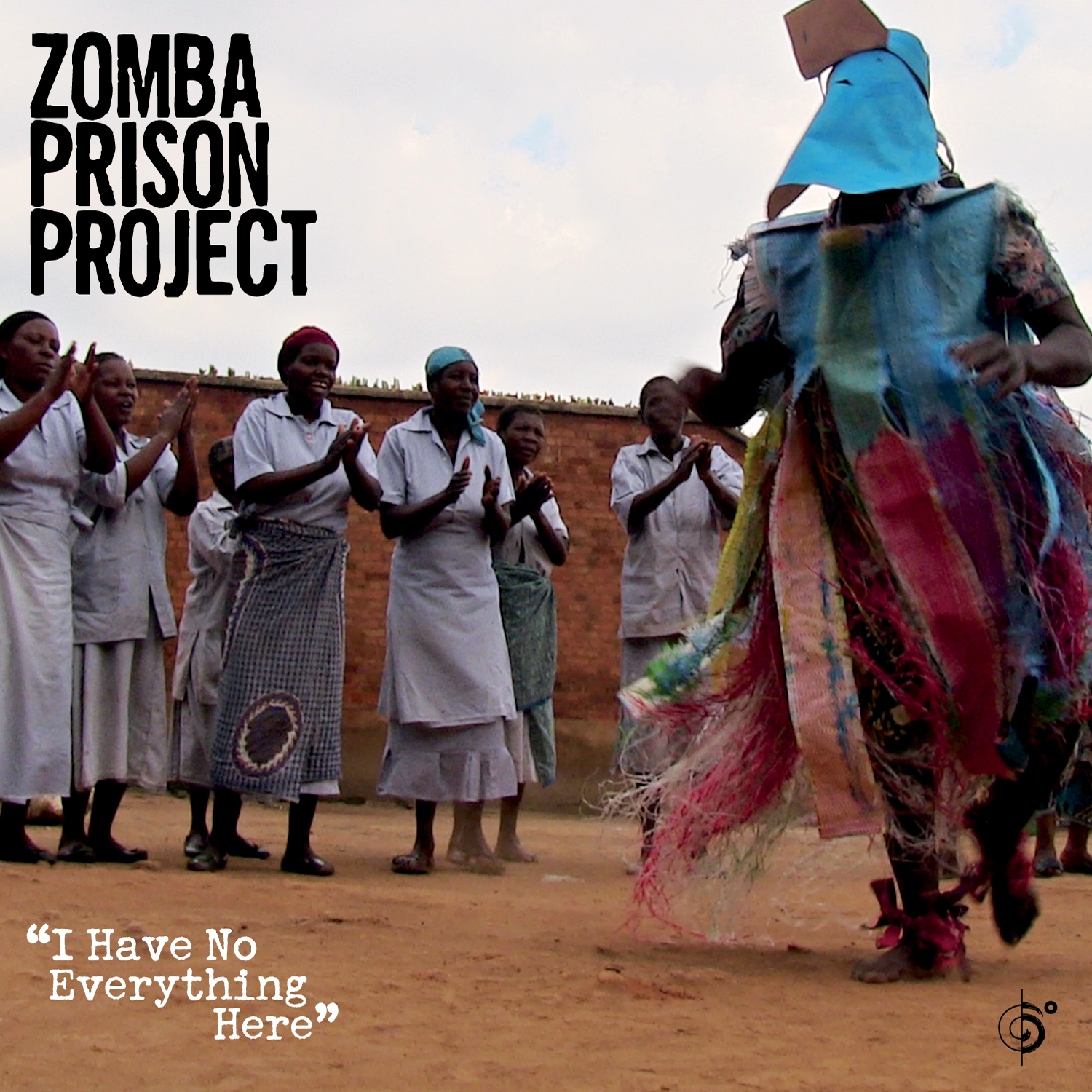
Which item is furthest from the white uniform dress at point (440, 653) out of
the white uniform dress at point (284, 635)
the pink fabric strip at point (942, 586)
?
the pink fabric strip at point (942, 586)

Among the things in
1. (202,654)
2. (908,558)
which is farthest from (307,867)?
(908,558)

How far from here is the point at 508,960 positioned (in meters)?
4.05

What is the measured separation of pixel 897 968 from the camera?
Result: 159 inches

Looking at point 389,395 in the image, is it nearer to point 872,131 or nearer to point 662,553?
point 662,553

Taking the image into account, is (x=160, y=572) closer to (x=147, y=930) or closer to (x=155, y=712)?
(x=155, y=712)

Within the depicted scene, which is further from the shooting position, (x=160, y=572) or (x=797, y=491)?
(x=160, y=572)

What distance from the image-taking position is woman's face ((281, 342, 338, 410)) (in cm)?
676

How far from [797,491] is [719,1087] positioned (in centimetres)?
176

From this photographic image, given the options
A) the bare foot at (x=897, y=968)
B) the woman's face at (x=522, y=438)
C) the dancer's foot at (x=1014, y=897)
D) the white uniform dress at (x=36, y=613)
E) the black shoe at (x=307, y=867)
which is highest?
the woman's face at (x=522, y=438)

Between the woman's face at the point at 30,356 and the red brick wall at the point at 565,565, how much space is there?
6139mm

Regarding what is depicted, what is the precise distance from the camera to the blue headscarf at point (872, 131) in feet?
13.0

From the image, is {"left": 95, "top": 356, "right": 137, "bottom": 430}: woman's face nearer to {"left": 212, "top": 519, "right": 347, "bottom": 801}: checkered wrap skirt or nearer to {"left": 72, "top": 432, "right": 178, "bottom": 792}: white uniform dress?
{"left": 72, "top": 432, "right": 178, "bottom": 792}: white uniform dress

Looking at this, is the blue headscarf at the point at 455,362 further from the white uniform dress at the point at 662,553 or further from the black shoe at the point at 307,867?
the black shoe at the point at 307,867

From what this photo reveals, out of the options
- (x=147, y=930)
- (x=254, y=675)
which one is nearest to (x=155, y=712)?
(x=254, y=675)
